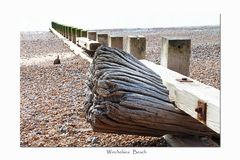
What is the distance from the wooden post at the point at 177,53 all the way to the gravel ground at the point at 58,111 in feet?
1.41

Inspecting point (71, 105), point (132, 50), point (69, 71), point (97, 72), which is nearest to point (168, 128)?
point (97, 72)

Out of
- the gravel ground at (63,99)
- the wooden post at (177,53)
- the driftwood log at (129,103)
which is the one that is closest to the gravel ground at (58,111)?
the gravel ground at (63,99)

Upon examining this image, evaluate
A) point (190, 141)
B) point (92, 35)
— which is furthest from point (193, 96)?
point (92, 35)

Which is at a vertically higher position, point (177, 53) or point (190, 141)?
point (177, 53)

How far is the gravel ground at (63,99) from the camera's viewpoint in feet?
9.78

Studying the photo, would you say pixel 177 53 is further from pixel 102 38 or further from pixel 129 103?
pixel 102 38

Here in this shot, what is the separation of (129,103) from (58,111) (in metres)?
1.49

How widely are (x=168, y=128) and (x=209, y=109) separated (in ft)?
1.68

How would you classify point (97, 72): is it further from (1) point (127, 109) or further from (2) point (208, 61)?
(2) point (208, 61)

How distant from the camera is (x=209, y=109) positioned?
2.02m

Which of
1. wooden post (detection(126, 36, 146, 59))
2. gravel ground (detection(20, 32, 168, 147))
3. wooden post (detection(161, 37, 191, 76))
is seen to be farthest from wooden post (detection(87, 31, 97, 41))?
wooden post (detection(161, 37, 191, 76))

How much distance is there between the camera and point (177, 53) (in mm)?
2762

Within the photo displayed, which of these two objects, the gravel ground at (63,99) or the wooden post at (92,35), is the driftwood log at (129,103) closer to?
the gravel ground at (63,99)

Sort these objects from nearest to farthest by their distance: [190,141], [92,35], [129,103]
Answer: [129,103] < [190,141] < [92,35]
